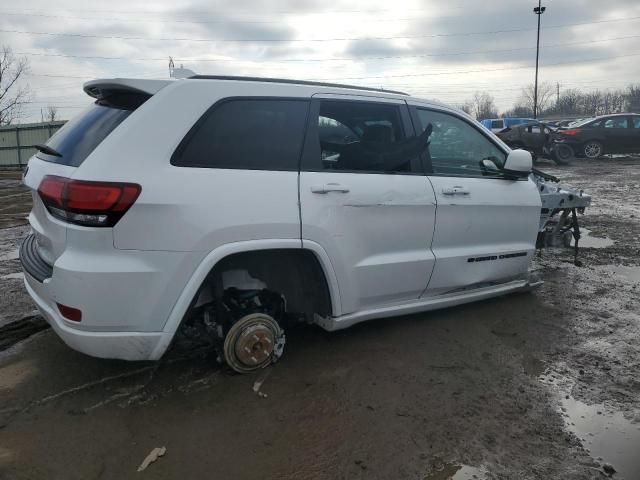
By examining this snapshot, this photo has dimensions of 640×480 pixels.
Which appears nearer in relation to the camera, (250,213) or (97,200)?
(97,200)

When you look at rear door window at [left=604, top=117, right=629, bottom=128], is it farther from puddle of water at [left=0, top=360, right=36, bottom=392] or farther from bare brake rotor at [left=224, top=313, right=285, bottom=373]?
puddle of water at [left=0, top=360, right=36, bottom=392]

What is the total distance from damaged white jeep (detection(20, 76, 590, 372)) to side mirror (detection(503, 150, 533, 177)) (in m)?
0.01

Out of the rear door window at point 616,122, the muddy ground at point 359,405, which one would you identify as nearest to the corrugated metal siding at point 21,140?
the muddy ground at point 359,405

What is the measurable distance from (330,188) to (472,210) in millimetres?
1367

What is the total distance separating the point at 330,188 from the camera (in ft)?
10.8

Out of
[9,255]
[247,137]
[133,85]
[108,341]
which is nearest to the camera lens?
[108,341]

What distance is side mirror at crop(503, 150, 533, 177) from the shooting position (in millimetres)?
4207

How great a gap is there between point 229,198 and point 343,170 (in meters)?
0.87

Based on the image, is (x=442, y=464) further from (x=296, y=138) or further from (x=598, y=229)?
(x=598, y=229)

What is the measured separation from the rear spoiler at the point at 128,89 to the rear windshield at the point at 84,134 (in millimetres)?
57

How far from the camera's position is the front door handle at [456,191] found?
3.86 metres

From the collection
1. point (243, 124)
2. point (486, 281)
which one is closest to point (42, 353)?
point (243, 124)

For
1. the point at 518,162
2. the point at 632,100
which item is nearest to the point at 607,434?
the point at 518,162

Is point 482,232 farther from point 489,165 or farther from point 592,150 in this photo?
point 592,150
